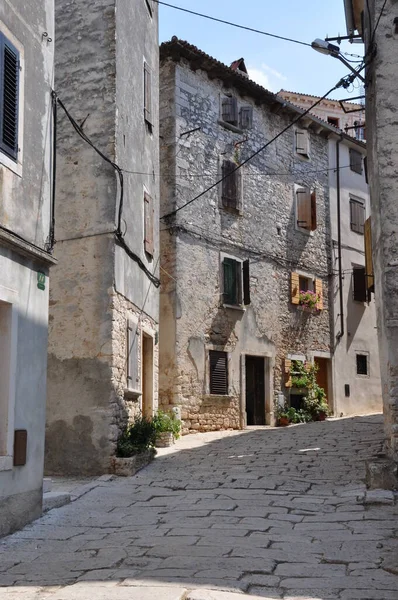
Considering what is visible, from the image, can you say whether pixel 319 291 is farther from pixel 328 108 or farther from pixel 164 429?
pixel 328 108

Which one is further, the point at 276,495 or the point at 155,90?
the point at 155,90

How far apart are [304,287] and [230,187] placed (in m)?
4.30

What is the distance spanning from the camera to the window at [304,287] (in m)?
20.8

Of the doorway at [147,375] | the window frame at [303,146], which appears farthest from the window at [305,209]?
the doorway at [147,375]

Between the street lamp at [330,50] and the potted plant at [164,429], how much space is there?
6.94 metres

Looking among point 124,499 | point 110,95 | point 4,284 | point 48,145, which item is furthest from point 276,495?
point 110,95

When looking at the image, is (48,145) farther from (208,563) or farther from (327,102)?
(327,102)

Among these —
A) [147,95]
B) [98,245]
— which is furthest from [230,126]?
[98,245]

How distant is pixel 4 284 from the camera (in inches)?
271

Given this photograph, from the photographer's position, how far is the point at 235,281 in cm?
1888

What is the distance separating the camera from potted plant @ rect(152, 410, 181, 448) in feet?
43.8

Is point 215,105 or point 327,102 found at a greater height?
point 327,102

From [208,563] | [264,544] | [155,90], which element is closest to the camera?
[208,563]

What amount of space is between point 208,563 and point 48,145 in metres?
4.90
